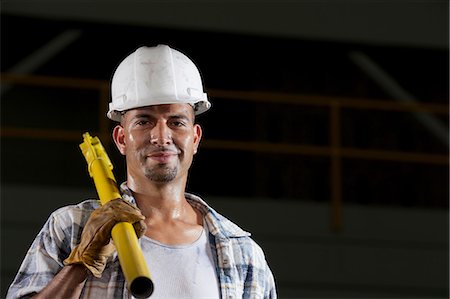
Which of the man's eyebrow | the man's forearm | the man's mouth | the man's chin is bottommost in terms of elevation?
the man's forearm

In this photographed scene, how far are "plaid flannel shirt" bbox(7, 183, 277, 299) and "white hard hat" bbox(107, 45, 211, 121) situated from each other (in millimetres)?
269

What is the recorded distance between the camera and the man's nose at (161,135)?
2.97m

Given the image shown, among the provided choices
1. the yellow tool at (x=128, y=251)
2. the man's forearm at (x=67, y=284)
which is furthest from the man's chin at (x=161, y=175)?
the man's forearm at (x=67, y=284)

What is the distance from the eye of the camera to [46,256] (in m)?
2.89

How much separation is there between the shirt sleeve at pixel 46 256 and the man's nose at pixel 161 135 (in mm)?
310

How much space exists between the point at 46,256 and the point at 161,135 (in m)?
0.45

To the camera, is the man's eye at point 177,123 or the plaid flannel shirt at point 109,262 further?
the man's eye at point 177,123

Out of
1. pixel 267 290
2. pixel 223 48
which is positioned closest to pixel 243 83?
pixel 223 48

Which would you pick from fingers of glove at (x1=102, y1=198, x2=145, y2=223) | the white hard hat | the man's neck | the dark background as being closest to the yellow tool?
fingers of glove at (x1=102, y1=198, x2=145, y2=223)

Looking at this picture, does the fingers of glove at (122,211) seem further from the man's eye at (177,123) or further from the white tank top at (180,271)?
the man's eye at (177,123)

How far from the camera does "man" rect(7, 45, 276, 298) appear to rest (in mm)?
2789

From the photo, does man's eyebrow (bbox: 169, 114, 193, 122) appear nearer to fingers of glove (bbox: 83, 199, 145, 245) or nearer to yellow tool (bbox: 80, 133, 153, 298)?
yellow tool (bbox: 80, 133, 153, 298)

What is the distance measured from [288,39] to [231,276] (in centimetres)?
595

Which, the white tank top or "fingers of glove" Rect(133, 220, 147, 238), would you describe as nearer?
"fingers of glove" Rect(133, 220, 147, 238)
